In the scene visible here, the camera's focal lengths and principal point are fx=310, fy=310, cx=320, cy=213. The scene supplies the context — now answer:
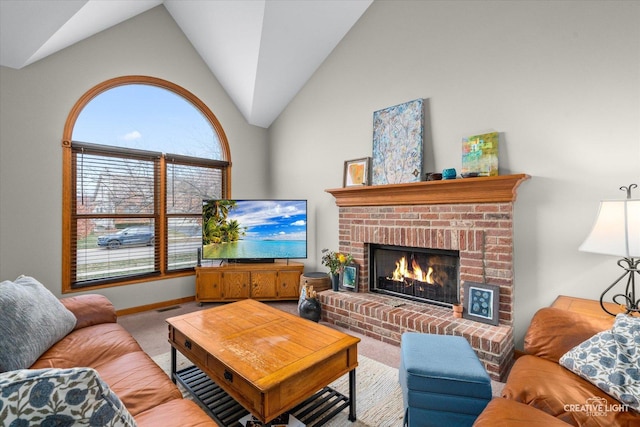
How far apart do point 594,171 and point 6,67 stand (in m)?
5.16

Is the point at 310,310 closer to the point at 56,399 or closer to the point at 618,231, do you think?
the point at 618,231

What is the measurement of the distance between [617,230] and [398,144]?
1956 millimetres

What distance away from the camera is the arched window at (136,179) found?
135 inches

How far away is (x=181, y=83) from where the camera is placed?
4.13 m

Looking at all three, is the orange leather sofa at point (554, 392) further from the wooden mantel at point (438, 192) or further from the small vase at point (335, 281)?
the small vase at point (335, 281)

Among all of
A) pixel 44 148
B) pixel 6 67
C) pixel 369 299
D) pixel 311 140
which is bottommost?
pixel 369 299

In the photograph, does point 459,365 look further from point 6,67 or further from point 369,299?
point 6,67

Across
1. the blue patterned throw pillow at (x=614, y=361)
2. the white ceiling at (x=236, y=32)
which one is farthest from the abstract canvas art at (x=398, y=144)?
the blue patterned throw pillow at (x=614, y=361)

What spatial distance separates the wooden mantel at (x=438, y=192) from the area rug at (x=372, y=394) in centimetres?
155

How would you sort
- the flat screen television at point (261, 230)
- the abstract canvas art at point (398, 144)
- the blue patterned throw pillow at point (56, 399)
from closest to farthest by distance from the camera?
the blue patterned throw pillow at point (56, 399)
the abstract canvas art at point (398, 144)
the flat screen television at point (261, 230)

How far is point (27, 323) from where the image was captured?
5.59 ft

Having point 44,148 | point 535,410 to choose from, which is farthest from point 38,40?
point 535,410

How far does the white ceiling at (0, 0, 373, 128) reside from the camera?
271 centimetres

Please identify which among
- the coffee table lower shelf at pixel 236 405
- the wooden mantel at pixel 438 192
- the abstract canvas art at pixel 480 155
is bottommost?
the coffee table lower shelf at pixel 236 405
